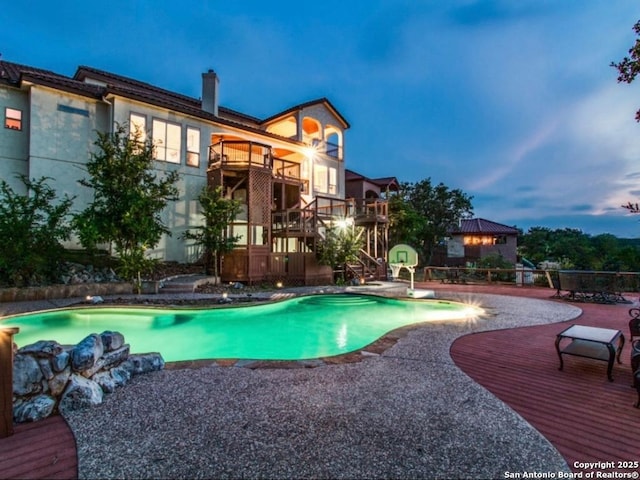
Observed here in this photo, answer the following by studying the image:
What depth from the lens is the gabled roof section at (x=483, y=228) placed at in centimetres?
2905

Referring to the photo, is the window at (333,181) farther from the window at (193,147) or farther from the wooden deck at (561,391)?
the wooden deck at (561,391)

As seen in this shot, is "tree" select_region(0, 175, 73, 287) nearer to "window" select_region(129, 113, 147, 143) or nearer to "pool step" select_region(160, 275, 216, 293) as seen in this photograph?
"pool step" select_region(160, 275, 216, 293)

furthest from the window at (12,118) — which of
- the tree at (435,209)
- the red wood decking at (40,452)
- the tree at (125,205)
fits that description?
the tree at (435,209)

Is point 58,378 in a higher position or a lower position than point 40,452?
higher

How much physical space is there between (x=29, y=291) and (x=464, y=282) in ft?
54.3

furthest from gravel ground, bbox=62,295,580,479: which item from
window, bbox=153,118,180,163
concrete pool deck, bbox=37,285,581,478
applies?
window, bbox=153,118,180,163

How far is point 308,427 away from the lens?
2836 millimetres

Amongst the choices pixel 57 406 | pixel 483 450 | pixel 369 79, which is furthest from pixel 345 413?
pixel 369 79

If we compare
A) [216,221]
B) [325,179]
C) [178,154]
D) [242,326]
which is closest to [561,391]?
[242,326]

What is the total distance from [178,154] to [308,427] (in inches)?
585

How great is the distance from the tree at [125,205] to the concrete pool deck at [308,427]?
26.0 feet

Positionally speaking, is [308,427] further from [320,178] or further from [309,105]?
[309,105]

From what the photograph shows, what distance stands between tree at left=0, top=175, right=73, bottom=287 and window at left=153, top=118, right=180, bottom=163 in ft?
15.7

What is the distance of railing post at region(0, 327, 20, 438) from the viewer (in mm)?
2674
